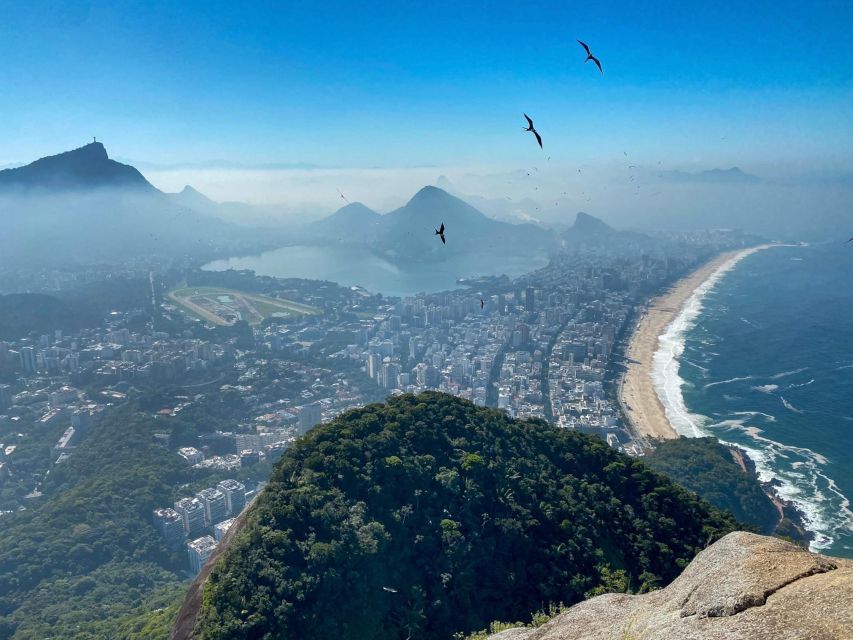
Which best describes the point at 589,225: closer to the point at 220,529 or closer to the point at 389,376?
the point at 389,376

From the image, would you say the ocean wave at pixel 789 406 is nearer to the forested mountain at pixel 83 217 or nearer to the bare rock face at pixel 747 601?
the bare rock face at pixel 747 601

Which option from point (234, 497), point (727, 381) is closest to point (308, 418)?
point (234, 497)

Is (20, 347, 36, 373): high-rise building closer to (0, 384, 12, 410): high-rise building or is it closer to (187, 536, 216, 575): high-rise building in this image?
(0, 384, 12, 410): high-rise building

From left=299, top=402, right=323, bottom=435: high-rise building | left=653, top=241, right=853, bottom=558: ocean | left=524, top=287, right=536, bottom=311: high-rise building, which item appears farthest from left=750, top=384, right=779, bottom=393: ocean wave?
left=299, top=402, right=323, bottom=435: high-rise building

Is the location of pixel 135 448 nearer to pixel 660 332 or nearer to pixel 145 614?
pixel 145 614

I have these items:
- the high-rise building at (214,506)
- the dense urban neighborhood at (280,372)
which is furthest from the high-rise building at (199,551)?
the high-rise building at (214,506)

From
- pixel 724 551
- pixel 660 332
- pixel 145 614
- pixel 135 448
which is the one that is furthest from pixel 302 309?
pixel 724 551

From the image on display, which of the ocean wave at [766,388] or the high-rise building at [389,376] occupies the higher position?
the high-rise building at [389,376]
